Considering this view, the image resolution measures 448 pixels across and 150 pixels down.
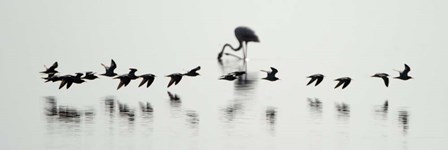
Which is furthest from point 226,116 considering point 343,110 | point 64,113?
point 64,113

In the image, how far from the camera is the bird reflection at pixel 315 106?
4853 cm

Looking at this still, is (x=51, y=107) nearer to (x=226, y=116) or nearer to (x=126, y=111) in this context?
(x=126, y=111)

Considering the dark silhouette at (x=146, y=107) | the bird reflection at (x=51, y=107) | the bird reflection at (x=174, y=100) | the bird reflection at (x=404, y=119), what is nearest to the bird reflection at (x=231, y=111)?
the bird reflection at (x=174, y=100)

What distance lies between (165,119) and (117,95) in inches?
414

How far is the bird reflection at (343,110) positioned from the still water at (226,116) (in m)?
0.05

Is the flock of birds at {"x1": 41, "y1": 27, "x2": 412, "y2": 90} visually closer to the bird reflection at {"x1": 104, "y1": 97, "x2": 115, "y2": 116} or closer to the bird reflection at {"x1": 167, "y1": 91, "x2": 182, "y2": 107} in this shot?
the bird reflection at {"x1": 167, "y1": 91, "x2": 182, "y2": 107}

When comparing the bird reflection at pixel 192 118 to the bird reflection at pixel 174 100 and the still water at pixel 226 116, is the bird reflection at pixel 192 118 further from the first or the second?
the bird reflection at pixel 174 100

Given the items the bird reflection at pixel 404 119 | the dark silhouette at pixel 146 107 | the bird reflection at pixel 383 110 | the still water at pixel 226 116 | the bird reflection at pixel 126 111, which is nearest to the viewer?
the still water at pixel 226 116

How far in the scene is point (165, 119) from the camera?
44.9 metres

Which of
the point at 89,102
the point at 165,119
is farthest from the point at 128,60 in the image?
the point at 165,119

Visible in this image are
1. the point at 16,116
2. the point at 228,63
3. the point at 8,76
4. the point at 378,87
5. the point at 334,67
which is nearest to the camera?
the point at 16,116

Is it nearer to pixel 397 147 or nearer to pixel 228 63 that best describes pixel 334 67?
pixel 228 63

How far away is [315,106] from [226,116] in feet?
19.4

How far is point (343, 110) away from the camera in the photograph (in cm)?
4938
